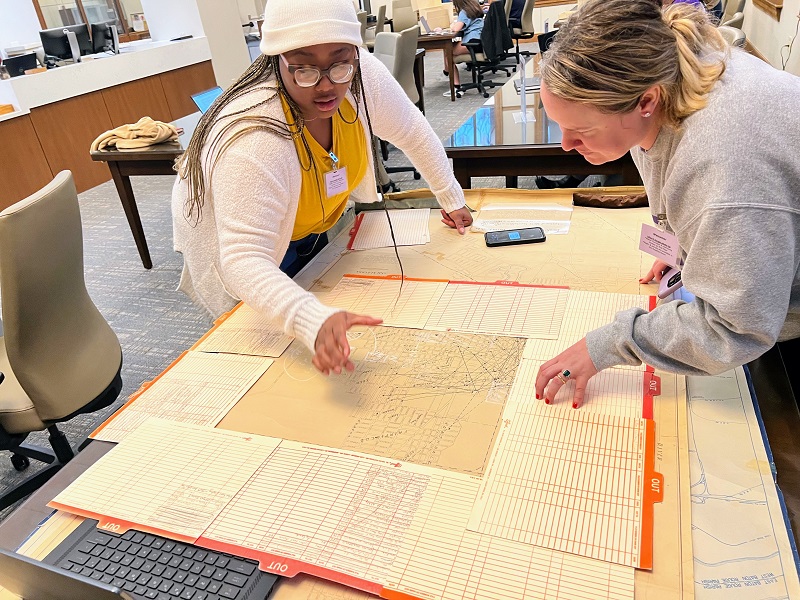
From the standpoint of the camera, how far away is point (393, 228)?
62.5 inches

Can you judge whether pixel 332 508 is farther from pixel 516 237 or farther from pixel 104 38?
pixel 104 38

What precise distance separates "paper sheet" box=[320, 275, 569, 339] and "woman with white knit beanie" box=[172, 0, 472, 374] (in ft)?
0.65

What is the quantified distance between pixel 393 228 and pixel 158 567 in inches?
41.5

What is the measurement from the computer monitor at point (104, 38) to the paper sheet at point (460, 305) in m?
5.26

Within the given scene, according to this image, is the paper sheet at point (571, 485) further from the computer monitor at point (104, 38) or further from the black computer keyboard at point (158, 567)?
the computer monitor at point (104, 38)

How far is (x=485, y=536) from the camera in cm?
71

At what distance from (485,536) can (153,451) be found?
0.55m

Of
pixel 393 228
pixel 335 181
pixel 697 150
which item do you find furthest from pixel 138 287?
pixel 697 150

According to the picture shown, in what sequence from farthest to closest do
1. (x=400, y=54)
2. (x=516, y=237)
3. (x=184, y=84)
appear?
(x=184, y=84) < (x=400, y=54) < (x=516, y=237)

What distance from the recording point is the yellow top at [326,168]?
126 centimetres

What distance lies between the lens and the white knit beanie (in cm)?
106

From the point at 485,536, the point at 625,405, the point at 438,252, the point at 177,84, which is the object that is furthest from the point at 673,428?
the point at 177,84

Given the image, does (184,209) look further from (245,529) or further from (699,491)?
(699,491)

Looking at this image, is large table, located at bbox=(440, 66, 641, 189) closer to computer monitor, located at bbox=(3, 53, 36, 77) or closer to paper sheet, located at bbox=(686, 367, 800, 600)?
paper sheet, located at bbox=(686, 367, 800, 600)
